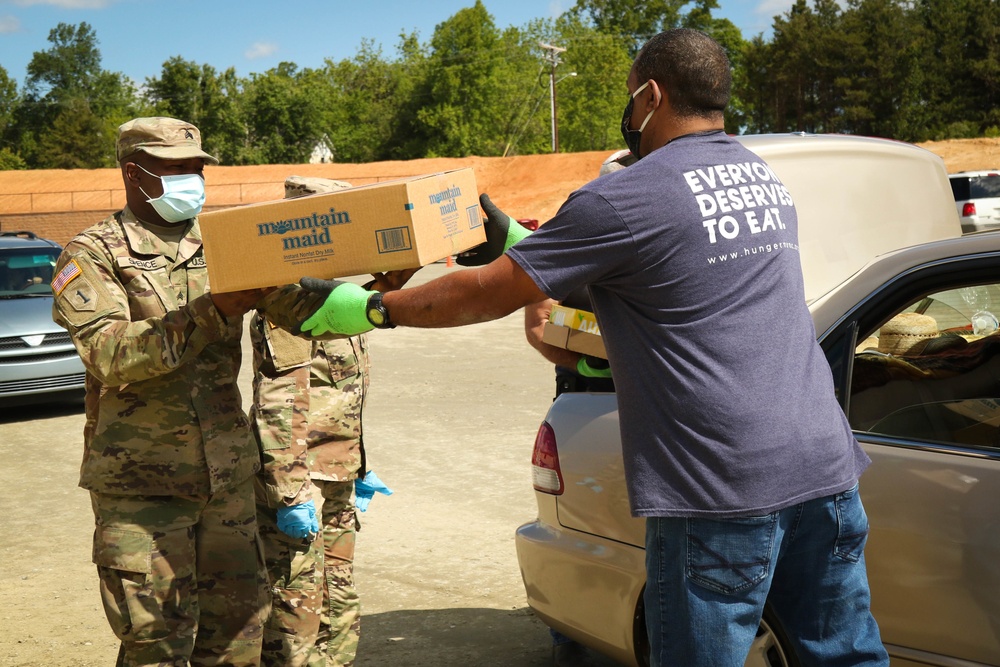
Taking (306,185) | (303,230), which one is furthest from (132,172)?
(306,185)

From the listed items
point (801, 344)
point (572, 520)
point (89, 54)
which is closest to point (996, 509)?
point (801, 344)

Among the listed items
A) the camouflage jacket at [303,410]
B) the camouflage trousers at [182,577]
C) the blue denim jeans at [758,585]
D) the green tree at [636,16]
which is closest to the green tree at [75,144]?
the green tree at [636,16]

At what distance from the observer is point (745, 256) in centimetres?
213

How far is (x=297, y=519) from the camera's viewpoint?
363cm

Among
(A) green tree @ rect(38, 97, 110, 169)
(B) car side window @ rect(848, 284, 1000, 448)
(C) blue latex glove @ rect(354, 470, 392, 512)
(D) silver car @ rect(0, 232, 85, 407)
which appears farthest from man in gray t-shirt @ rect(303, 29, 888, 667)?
(A) green tree @ rect(38, 97, 110, 169)

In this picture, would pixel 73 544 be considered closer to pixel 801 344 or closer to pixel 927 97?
pixel 801 344

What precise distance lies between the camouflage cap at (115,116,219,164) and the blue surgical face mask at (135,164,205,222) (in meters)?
0.07

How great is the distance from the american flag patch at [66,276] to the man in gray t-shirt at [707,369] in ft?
4.48

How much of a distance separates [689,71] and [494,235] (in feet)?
3.32

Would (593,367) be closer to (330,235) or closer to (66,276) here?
(330,235)

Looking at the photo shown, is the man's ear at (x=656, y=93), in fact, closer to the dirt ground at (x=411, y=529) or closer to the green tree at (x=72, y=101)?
the dirt ground at (x=411, y=529)

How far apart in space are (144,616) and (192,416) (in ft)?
1.99

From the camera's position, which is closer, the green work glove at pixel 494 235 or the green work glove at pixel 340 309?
the green work glove at pixel 340 309

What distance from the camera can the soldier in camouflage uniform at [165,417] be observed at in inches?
113
